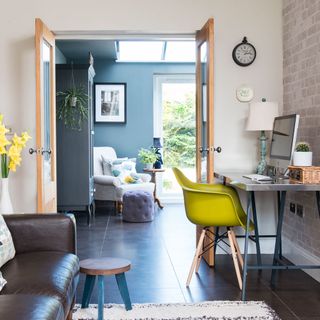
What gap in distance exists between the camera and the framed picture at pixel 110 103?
8.56 metres

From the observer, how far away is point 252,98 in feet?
15.5

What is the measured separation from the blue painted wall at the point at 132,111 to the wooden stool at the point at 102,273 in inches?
216

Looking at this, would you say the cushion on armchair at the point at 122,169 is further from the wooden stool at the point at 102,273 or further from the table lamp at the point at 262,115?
the wooden stool at the point at 102,273

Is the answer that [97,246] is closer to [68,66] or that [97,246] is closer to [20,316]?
[68,66]

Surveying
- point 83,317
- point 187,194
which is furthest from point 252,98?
point 83,317

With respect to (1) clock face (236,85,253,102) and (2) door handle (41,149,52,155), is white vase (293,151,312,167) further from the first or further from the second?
(2) door handle (41,149,52,155)

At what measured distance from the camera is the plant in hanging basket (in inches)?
258

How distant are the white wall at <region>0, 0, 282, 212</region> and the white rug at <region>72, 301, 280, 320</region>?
5.70 feet

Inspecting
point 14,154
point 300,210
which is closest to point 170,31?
point 300,210

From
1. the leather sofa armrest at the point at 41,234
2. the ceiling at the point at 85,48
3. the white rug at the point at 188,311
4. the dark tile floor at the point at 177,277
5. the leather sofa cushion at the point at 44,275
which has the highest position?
the ceiling at the point at 85,48

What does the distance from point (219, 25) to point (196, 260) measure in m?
2.19

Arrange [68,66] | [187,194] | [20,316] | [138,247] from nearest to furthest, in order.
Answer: [20,316], [187,194], [138,247], [68,66]

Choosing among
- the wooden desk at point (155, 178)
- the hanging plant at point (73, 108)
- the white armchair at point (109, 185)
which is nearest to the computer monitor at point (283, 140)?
the hanging plant at point (73, 108)

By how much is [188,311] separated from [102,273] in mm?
613
